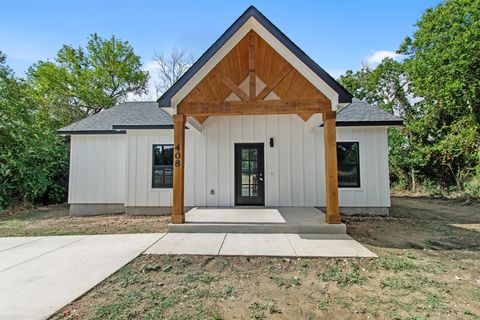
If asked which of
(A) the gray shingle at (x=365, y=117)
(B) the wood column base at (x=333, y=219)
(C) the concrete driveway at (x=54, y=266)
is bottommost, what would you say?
(C) the concrete driveway at (x=54, y=266)

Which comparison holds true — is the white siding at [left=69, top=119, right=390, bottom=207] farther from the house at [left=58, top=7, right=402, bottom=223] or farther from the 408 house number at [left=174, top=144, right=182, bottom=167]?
the 408 house number at [left=174, top=144, right=182, bottom=167]

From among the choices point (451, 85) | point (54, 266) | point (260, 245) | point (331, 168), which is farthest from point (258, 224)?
point (451, 85)

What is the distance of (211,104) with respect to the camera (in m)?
5.43

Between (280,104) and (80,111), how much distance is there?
20405mm

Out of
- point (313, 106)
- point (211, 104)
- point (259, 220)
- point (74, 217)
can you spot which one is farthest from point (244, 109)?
point (74, 217)

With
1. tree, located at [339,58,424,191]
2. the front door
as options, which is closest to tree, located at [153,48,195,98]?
tree, located at [339,58,424,191]

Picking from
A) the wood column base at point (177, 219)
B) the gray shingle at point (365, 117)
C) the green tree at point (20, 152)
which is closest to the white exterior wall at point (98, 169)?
the green tree at point (20, 152)

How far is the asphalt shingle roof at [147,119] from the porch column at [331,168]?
2.28m

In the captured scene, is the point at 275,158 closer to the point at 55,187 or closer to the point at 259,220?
the point at 259,220

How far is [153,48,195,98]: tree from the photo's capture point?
23141 mm

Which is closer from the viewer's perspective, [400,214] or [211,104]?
[211,104]

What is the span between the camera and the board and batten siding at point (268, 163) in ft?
25.1

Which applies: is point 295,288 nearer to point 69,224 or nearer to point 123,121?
point 69,224

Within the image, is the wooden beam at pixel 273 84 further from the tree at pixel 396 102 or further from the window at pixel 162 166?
the tree at pixel 396 102
